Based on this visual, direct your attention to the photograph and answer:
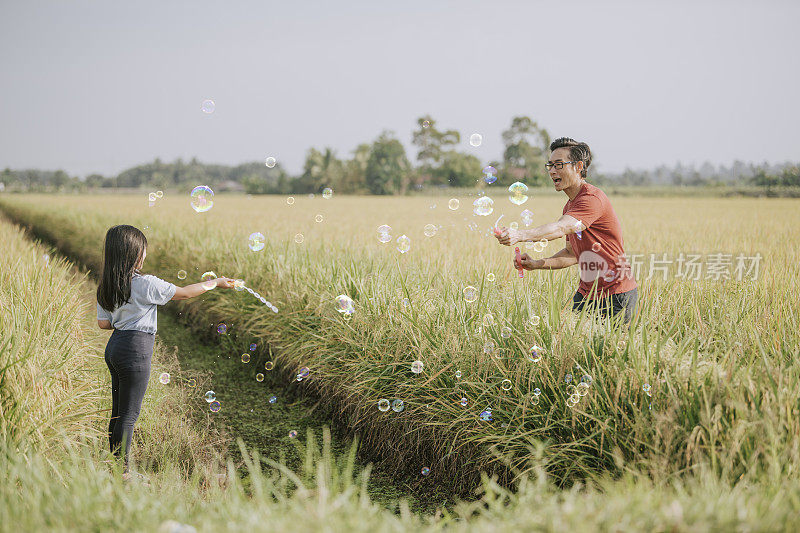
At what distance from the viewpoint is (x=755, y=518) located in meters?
1.64

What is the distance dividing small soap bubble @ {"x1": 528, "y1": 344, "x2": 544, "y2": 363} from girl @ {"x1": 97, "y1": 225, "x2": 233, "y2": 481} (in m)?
1.79

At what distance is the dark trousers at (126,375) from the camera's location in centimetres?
299

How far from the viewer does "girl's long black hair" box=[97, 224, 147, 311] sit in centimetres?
293

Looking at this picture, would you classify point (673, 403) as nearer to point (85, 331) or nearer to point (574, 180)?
point (574, 180)

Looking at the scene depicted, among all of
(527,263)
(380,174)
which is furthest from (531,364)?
(380,174)

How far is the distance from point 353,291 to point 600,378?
2.47 m

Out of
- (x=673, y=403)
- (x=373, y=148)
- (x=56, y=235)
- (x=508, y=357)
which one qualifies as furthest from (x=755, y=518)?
(x=373, y=148)

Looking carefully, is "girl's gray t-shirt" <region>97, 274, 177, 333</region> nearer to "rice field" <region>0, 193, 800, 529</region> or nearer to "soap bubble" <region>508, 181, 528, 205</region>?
"rice field" <region>0, 193, 800, 529</region>

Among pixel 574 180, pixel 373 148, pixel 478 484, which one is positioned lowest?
pixel 478 484

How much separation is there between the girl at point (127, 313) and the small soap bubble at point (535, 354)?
179 centimetres

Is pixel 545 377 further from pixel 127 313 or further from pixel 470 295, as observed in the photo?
pixel 127 313

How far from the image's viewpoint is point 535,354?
292 centimetres

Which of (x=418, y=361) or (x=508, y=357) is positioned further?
(x=418, y=361)

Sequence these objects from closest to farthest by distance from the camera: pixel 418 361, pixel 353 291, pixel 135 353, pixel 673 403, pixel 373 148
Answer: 1. pixel 673 403
2. pixel 135 353
3. pixel 418 361
4. pixel 353 291
5. pixel 373 148
